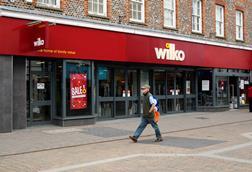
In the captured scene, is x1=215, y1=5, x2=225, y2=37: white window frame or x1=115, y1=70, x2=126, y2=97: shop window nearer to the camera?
x1=115, y1=70, x2=126, y2=97: shop window

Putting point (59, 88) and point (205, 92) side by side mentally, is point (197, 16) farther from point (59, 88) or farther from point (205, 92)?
point (59, 88)

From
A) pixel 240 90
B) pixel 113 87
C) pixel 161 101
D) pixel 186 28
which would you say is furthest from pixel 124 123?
pixel 240 90

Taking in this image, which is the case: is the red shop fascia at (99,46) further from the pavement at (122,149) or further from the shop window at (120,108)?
the pavement at (122,149)

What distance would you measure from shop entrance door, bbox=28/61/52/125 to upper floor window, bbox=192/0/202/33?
10.2 meters

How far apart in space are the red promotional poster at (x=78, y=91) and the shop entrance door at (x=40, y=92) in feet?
3.14

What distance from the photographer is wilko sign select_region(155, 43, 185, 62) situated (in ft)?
64.5

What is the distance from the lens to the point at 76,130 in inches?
569

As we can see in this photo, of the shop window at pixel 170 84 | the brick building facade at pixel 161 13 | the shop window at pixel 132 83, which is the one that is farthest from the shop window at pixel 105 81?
the shop window at pixel 170 84

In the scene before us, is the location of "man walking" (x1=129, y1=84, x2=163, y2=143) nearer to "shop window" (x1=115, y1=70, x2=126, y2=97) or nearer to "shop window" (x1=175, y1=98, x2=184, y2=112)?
"shop window" (x1=115, y1=70, x2=126, y2=97)

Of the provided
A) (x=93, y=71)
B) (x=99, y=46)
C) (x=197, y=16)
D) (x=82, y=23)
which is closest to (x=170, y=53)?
(x=197, y=16)

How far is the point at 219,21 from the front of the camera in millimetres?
24672

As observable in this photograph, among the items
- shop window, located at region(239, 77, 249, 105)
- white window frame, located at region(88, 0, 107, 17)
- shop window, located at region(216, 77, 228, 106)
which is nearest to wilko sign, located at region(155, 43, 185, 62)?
white window frame, located at region(88, 0, 107, 17)

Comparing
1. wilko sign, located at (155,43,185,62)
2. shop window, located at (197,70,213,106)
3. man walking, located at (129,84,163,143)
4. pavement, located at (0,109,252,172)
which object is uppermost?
wilko sign, located at (155,43,185,62)

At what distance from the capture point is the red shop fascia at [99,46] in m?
13.8
